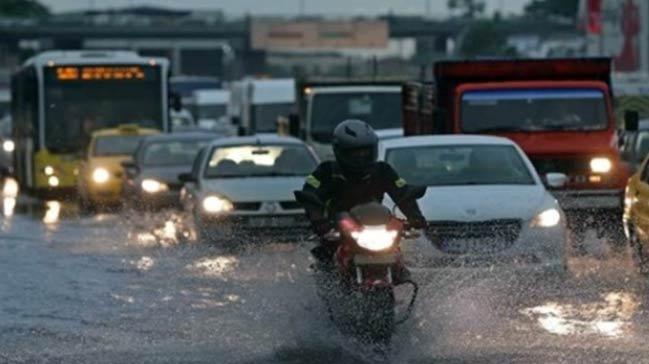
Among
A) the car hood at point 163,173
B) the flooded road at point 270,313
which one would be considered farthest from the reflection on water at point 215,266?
the car hood at point 163,173

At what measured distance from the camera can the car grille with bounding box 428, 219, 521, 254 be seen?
1644cm

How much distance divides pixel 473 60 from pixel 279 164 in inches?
159

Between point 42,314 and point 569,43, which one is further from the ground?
point 42,314

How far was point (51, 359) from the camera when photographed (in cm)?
1266

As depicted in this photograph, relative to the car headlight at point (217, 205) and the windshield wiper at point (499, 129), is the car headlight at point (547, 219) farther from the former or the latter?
the windshield wiper at point (499, 129)

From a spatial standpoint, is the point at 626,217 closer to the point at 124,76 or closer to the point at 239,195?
the point at 239,195

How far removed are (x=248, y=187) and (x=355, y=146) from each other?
1018 cm

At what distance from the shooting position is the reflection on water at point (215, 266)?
62.6 feet

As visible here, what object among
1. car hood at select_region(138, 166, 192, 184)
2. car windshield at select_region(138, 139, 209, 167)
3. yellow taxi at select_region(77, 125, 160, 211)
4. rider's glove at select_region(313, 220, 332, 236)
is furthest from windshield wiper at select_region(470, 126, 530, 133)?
rider's glove at select_region(313, 220, 332, 236)

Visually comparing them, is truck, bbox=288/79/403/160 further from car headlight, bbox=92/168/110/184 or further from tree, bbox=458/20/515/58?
tree, bbox=458/20/515/58

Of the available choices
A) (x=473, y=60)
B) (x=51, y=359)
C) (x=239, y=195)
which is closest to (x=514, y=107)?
(x=473, y=60)

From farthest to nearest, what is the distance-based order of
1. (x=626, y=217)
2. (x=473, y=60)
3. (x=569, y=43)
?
(x=569, y=43) < (x=473, y=60) < (x=626, y=217)

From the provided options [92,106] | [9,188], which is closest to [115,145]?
[92,106]

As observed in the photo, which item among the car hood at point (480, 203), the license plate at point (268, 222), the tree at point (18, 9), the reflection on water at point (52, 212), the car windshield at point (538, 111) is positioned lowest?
the tree at point (18, 9)
